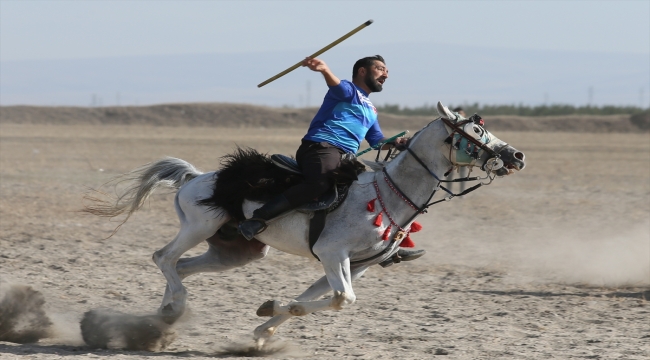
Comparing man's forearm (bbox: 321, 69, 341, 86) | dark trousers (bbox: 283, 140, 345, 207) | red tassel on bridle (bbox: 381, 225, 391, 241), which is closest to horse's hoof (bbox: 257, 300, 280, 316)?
dark trousers (bbox: 283, 140, 345, 207)

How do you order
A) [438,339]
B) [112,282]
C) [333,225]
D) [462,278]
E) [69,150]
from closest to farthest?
[333,225]
[438,339]
[112,282]
[462,278]
[69,150]

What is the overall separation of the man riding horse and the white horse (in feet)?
0.64

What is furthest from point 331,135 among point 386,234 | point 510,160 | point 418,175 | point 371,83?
point 510,160

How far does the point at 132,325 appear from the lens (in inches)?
307

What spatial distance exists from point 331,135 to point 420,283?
4.00 metres

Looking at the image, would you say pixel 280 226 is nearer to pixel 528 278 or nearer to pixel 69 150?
pixel 528 278

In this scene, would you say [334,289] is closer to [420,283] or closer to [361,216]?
→ [361,216]

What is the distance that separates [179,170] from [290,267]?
3.83m

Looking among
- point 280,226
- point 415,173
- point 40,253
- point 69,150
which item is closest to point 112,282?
point 40,253

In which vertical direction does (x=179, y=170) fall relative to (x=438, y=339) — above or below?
above

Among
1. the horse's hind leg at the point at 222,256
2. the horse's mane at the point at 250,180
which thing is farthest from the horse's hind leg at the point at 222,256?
the horse's mane at the point at 250,180

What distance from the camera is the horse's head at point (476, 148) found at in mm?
7055

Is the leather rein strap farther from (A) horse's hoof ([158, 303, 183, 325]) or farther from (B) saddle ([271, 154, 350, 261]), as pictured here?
(A) horse's hoof ([158, 303, 183, 325])

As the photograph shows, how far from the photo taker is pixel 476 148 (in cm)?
713
